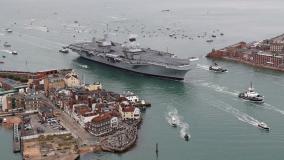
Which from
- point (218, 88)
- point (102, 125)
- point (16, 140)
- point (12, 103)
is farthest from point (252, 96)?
point (16, 140)

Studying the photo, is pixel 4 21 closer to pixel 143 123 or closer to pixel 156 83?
pixel 156 83

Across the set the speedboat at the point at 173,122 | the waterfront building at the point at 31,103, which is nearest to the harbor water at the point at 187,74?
the speedboat at the point at 173,122

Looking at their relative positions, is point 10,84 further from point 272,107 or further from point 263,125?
point 263,125

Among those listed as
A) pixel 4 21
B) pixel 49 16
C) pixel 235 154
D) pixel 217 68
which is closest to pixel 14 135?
pixel 235 154

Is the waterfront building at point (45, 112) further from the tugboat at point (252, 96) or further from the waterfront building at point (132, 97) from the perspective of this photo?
the tugboat at point (252, 96)

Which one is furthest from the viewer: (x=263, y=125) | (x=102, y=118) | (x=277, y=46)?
(x=277, y=46)

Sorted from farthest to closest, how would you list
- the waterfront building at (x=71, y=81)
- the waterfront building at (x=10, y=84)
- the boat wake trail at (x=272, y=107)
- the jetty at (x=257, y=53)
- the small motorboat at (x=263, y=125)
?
the jetty at (x=257, y=53) → the waterfront building at (x=71, y=81) → the waterfront building at (x=10, y=84) → the boat wake trail at (x=272, y=107) → the small motorboat at (x=263, y=125)
